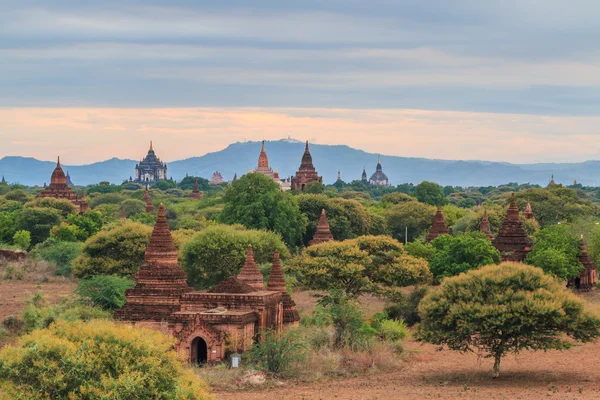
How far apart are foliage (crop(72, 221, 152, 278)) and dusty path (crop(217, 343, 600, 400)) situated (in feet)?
71.9

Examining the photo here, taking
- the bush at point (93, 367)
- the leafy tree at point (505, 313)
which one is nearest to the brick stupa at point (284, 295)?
the leafy tree at point (505, 313)

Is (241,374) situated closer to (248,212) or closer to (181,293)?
(181,293)

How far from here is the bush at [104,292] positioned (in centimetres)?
4972

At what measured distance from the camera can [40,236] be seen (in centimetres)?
9125

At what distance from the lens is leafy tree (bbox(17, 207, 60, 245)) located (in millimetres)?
90812

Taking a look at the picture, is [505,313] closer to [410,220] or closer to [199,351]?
[199,351]

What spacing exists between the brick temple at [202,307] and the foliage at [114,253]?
57.8 ft

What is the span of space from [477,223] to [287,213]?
45.5ft

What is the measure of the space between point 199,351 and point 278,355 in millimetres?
3012

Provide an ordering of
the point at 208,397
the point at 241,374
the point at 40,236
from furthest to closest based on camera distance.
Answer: the point at 40,236 → the point at 241,374 → the point at 208,397

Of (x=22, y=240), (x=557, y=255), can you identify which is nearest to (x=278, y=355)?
(x=557, y=255)

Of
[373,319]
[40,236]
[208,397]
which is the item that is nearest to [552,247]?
[373,319]

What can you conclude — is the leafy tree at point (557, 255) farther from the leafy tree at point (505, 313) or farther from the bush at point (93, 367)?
the bush at point (93, 367)

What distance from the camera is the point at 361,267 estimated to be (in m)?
52.0
